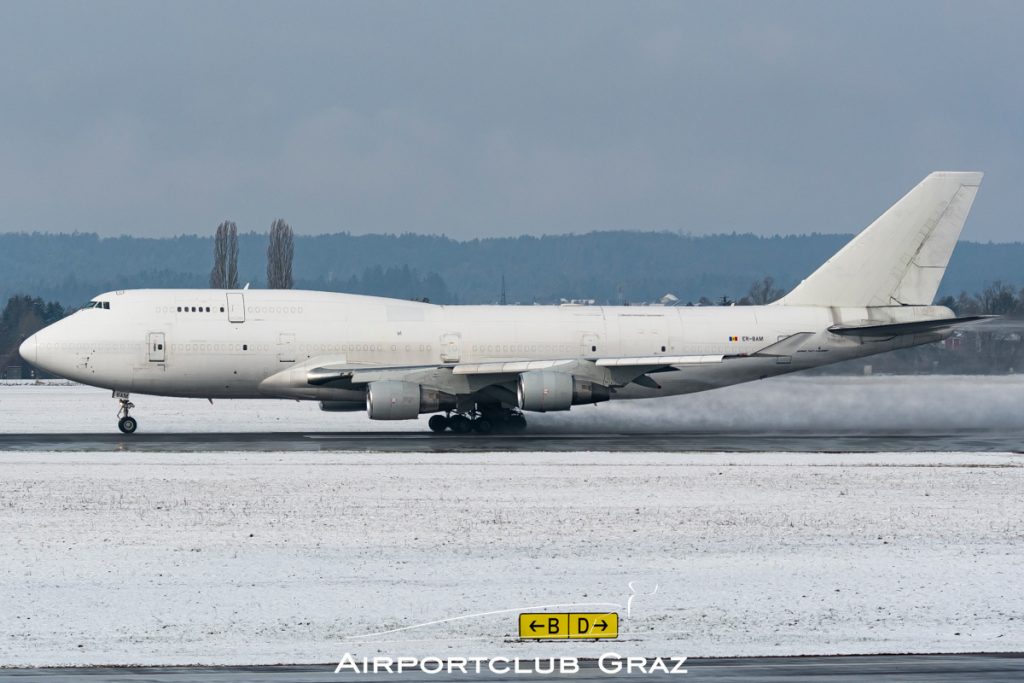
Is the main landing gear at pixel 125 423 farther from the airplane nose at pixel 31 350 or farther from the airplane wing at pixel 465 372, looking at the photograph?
the airplane wing at pixel 465 372

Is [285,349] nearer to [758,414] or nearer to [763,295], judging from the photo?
[758,414]

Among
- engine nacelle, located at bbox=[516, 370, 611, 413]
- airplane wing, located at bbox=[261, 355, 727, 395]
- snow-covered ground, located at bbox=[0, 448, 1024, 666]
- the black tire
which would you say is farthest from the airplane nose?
engine nacelle, located at bbox=[516, 370, 611, 413]

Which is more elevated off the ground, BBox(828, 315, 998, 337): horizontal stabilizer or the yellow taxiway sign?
BBox(828, 315, 998, 337): horizontal stabilizer

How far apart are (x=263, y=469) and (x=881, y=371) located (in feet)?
94.2

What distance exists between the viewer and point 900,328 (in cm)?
4041

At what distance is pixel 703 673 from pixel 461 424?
27845 mm

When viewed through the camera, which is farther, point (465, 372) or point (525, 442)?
point (465, 372)

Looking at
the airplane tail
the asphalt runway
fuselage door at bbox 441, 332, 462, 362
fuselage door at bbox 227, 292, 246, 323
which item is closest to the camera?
the asphalt runway

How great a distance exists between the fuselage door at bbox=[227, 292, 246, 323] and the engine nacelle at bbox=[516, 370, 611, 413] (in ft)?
27.4

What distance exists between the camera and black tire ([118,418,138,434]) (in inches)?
1510

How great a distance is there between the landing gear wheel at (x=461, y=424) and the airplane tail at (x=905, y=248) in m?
12.2

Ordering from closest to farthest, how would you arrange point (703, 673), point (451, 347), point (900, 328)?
point (703, 673)
point (451, 347)
point (900, 328)

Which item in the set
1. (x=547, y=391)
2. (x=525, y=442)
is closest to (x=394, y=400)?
(x=525, y=442)

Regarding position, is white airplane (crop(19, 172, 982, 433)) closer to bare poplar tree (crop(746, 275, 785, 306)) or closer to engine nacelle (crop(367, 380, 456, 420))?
engine nacelle (crop(367, 380, 456, 420))
